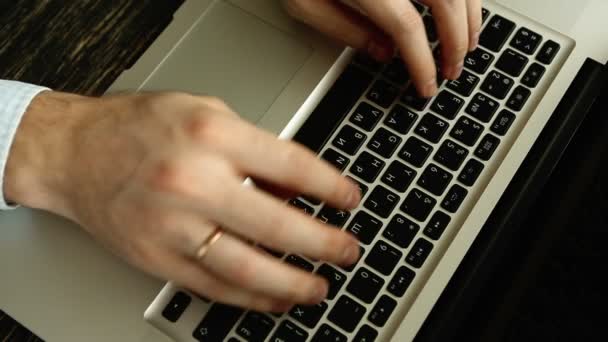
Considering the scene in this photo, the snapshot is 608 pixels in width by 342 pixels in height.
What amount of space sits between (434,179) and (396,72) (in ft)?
0.37

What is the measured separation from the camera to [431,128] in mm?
547

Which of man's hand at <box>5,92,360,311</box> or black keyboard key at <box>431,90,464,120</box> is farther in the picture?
black keyboard key at <box>431,90,464,120</box>

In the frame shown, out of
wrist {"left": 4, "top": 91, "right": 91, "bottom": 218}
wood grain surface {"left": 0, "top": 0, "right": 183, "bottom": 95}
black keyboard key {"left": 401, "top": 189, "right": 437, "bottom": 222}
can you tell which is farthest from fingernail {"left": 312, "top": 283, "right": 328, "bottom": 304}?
wood grain surface {"left": 0, "top": 0, "right": 183, "bottom": 95}

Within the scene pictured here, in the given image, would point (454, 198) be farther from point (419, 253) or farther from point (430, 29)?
point (430, 29)

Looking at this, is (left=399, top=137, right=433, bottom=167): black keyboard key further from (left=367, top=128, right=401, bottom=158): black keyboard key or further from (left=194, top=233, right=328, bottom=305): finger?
(left=194, top=233, right=328, bottom=305): finger

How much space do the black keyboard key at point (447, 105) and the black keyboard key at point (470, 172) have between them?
0.15 ft

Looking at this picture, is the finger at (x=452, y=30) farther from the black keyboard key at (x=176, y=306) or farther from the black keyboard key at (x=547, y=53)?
the black keyboard key at (x=176, y=306)

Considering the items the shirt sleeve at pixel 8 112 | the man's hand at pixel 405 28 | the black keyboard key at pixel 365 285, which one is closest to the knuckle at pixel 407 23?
the man's hand at pixel 405 28

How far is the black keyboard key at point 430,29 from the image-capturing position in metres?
0.59

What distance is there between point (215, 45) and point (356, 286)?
0.27 meters

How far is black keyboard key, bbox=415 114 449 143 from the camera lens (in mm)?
544

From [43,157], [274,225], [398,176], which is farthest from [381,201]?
[43,157]

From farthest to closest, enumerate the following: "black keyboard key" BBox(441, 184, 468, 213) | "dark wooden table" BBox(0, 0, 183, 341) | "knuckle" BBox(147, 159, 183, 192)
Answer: "dark wooden table" BBox(0, 0, 183, 341), "black keyboard key" BBox(441, 184, 468, 213), "knuckle" BBox(147, 159, 183, 192)

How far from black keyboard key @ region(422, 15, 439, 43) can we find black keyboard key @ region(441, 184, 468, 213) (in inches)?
6.0
